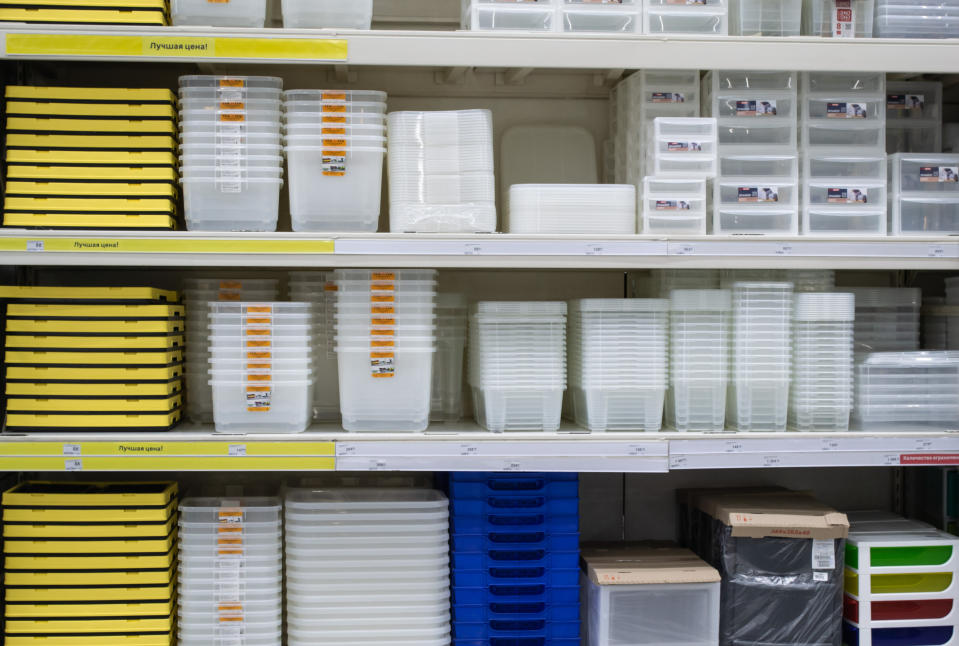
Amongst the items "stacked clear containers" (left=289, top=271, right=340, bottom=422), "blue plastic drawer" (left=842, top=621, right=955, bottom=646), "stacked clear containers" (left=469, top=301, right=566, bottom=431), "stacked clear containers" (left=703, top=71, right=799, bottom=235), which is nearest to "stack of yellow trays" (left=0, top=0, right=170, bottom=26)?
"stacked clear containers" (left=289, top=271, right=340, bottom=422)

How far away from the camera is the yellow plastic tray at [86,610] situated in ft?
8.50

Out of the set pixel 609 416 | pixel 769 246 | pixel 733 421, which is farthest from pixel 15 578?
pixel 769 246

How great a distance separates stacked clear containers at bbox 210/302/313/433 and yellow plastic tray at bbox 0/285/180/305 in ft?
0.79

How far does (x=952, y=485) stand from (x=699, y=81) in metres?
1.73

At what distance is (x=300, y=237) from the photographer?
254 cm

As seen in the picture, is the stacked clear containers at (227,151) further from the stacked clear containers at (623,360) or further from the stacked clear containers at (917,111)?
the stacked clear containers at (917,111)

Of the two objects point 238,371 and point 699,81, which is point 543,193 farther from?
point 238,371

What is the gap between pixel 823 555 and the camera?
9.02 ft

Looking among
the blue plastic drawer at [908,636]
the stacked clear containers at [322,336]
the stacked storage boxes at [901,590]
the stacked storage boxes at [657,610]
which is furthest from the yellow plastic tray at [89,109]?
the blue plastic drawer at [908,636]

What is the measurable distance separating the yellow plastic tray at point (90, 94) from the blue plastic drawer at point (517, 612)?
185 centimetres

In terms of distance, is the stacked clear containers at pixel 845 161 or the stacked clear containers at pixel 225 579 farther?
the stacked clear containers at pixel 845 161

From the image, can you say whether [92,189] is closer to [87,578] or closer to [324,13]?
[324,13]

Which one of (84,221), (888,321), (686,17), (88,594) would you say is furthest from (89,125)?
(888,321)

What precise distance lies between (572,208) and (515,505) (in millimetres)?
975
